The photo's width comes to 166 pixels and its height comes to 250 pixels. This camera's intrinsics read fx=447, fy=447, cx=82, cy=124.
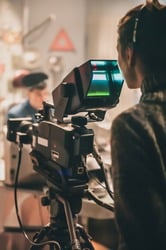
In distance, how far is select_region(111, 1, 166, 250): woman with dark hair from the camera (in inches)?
37.6

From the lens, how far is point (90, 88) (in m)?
1.19

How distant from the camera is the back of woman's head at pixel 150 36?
3.26ft

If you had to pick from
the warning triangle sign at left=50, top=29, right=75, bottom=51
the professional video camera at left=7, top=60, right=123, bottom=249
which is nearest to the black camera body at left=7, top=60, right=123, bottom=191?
the professional video camera at left=7, top=60, right=123, bottom=249

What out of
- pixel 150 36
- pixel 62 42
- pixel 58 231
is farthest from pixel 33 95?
pixel 150 36

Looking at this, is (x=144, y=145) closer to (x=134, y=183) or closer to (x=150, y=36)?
(x=134, y=183)

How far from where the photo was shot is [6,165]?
102 inches

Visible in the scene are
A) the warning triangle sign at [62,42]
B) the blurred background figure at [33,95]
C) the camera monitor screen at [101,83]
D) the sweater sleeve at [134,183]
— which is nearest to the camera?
the sweater sleeve at [134,183]

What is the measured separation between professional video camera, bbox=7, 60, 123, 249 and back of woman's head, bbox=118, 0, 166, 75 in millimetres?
198

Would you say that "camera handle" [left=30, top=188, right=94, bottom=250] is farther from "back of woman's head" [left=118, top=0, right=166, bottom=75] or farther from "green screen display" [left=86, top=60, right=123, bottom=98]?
"back of woman's head" [left=118, top=0, right=166, bottom=75]

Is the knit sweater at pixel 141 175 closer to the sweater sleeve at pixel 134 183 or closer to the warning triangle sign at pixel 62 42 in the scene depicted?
the sweater sleeve at pixel 134 183

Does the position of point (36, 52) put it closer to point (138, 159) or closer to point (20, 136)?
point (20, 136)

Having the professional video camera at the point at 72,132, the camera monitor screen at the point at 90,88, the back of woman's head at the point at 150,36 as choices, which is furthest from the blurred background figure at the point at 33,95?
the back of woman's head at the point at 150,36

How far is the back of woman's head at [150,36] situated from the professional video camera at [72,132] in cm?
20

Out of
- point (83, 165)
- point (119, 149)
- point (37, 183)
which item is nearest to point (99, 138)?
point (37, 183)
